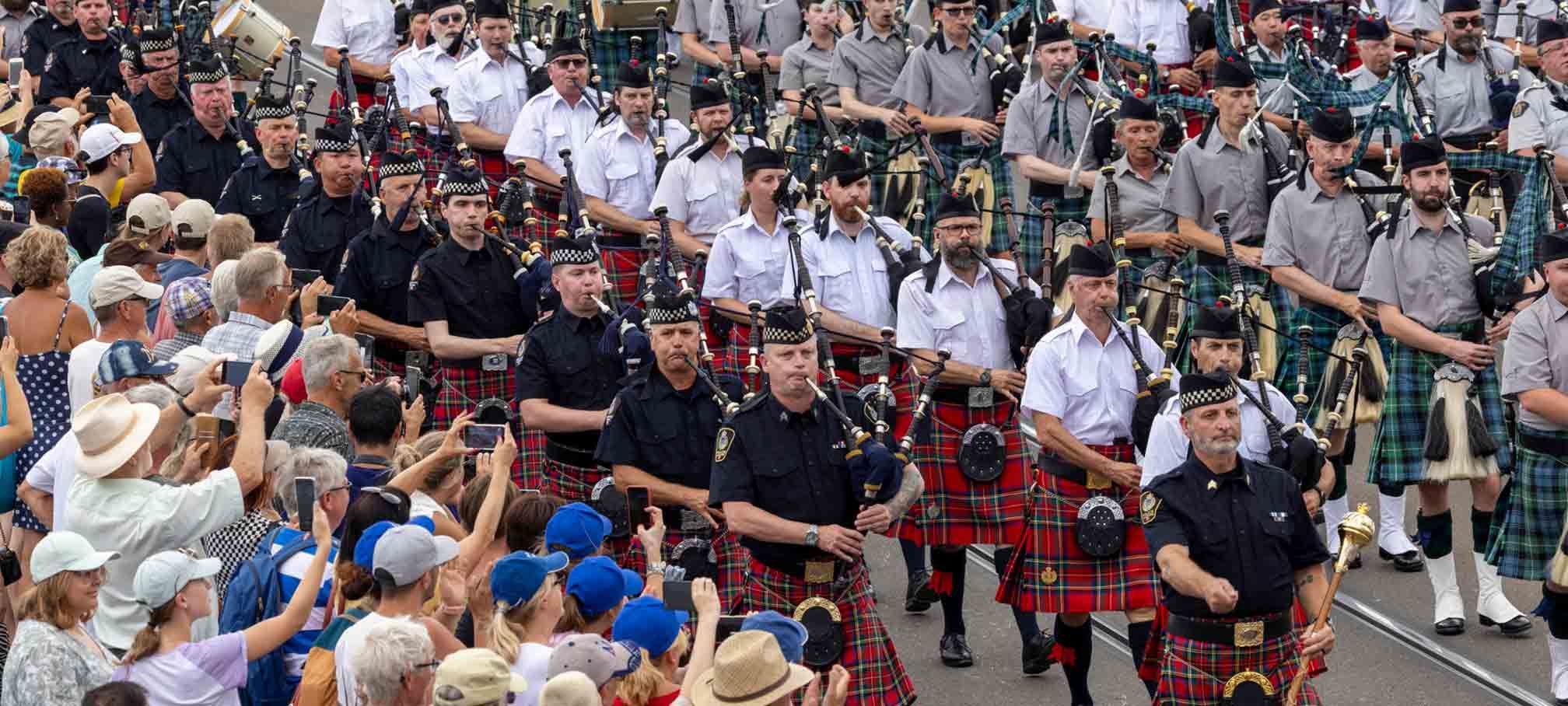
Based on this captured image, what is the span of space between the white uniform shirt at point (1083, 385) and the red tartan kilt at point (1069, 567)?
0.45ft

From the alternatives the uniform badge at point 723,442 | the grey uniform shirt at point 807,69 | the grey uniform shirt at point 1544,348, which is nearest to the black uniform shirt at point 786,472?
the uniform badge at point 723,442

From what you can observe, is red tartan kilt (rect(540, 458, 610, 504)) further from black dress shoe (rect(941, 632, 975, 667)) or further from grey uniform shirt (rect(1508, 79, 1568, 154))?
grey uniform shirt (rect(1508, 79, 1568, 154))

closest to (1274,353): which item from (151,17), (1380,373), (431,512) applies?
(1380,373)

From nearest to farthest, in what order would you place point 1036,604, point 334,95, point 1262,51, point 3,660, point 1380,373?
1. point 3,660
2. point 1036,604
3. point 1380,373
4. point 1262,51
5. point 334,95

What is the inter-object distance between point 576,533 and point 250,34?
26.6ft

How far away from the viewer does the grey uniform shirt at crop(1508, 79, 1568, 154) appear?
1105cm

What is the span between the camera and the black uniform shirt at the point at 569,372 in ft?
27.5

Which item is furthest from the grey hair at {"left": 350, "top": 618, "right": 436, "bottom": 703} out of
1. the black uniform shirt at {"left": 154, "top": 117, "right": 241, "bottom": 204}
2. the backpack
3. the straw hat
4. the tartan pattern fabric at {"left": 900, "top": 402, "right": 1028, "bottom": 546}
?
the black uniform shirt at {"left": 154, "top": 117, "right": 241, "bottom": 204}

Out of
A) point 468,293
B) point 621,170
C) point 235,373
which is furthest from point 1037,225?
point 235,373

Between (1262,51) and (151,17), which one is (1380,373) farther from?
(151,17)

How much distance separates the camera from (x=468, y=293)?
9.25 metres

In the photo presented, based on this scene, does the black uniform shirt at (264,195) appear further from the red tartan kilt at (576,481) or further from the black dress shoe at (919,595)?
the black dress shoe at (919,595)

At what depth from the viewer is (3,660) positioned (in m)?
6.73

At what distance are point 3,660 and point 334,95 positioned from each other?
740 cm
